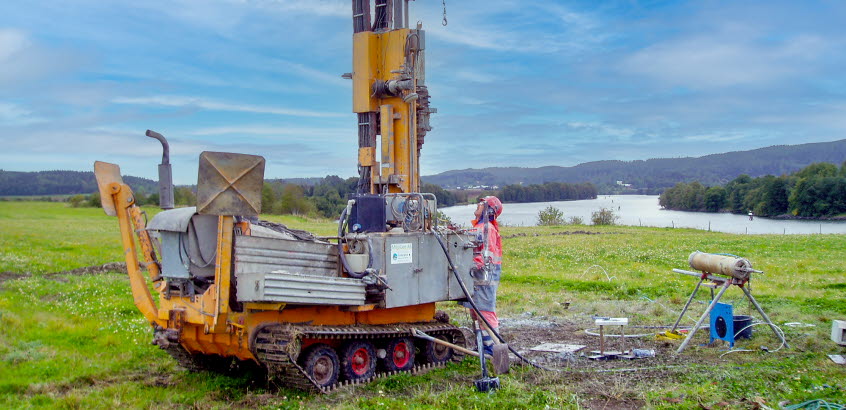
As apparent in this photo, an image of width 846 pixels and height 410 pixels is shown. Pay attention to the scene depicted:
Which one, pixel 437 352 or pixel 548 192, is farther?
pixel 548 192

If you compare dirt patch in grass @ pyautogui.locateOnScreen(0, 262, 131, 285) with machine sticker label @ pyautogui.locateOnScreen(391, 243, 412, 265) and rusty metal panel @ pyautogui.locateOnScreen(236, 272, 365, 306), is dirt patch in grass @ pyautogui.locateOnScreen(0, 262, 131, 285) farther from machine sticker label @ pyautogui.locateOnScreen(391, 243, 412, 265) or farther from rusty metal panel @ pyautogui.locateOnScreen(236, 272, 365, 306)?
rusty metal panel @ pyautogui.locateOnScreen(236, 272, 365, 306)

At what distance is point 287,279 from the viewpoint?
8258 mm

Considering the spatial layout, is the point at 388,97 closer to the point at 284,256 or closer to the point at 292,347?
the point at 284,256

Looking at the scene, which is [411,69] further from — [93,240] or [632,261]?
[93,240]

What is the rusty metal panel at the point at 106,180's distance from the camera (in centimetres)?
927

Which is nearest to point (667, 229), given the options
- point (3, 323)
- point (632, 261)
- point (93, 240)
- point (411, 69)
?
point (632, 261)

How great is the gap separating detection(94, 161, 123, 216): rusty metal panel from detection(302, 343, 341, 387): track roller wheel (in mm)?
3198

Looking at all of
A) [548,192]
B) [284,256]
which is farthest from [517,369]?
[548,192]

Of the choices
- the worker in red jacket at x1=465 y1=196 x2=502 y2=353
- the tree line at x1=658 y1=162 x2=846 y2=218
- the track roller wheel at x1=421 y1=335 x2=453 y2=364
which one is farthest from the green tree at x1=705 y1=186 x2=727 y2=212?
the track roller wheel at x1=421 y1=335 x2=453 y2=364

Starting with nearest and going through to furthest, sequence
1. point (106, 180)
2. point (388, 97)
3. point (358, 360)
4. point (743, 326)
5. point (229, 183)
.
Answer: point (229, 183)
point (106, 180)
point (358, 360)
point (743, 326)
point (388, 97)

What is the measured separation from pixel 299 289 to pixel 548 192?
7158cm

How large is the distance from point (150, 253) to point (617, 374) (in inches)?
253

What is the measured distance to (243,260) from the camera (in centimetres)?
841

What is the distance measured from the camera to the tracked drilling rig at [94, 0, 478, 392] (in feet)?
27.2
